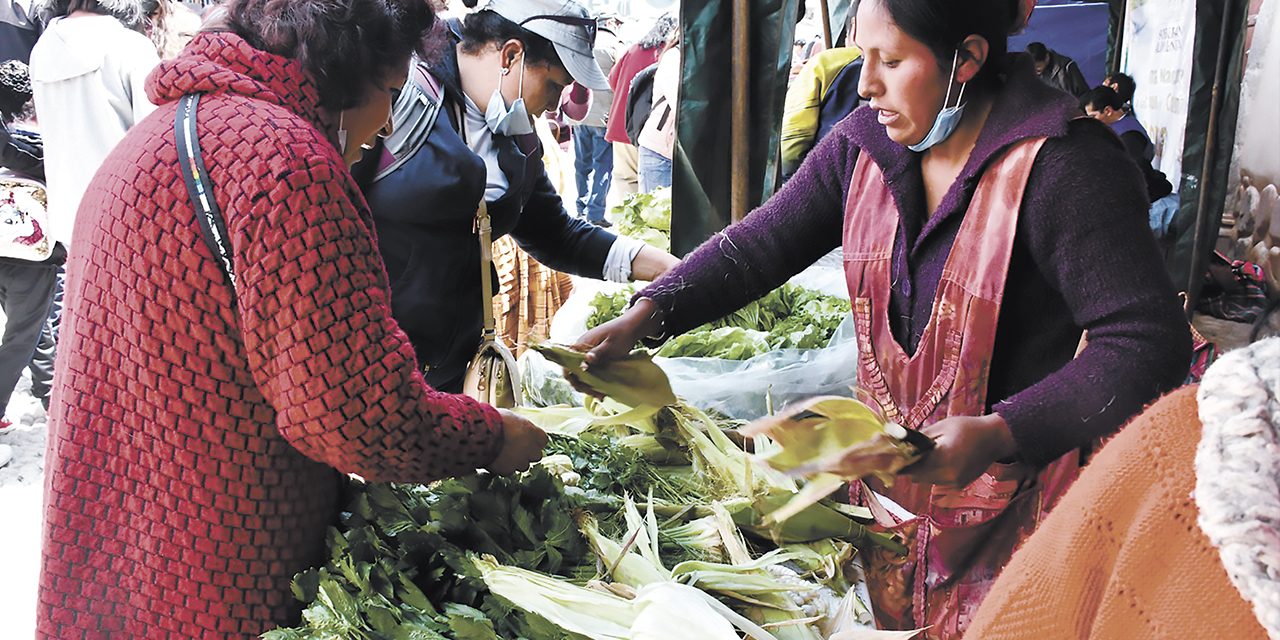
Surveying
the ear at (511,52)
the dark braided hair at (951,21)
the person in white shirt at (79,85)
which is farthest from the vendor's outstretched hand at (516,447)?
the person in white shirt at (79,85)

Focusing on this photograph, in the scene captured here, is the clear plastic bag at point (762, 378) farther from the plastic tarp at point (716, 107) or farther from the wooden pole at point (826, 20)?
the wooden pole at point (826, 20)

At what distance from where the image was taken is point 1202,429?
65cm

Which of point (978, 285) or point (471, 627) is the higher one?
point (978, 285)

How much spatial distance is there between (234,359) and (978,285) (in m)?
1.31

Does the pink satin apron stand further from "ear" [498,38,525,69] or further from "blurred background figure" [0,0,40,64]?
"blurred background figure" [0,0,40,64]

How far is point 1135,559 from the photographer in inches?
27.0

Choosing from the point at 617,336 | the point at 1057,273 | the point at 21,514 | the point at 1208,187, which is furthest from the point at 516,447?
the point at 1208,187

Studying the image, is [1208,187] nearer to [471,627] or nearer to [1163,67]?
[1163,67]

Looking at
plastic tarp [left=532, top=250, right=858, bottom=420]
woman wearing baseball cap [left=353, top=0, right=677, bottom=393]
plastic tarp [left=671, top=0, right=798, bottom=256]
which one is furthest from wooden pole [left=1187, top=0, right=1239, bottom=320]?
woman wearing baseball cap [left=353, top=0, right=677, bottom=393]

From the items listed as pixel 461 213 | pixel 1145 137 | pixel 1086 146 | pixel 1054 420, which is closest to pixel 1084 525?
pixel 1054 420

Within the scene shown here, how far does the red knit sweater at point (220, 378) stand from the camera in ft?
3.89

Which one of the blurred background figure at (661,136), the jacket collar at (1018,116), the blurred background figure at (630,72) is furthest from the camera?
the blurred background figure at (630,72)

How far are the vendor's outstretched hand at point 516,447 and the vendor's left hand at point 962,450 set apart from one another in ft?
2.18

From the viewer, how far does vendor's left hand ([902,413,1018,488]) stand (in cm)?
134
